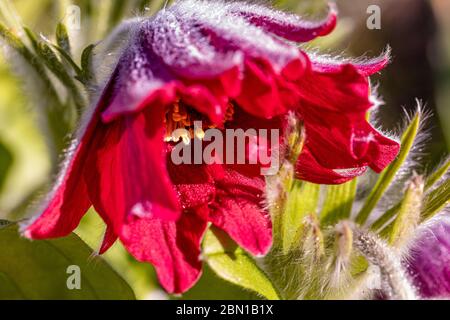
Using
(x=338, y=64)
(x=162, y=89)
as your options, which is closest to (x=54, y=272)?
(x=162, y=89)

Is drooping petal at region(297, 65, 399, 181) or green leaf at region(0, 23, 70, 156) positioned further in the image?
green leaf at region(0, 23, 70, 156)

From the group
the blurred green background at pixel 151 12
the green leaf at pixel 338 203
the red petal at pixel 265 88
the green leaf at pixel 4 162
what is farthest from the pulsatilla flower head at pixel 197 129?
the green leaf at pixel 4 162

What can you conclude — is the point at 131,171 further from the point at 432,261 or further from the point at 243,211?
the point at 432,261

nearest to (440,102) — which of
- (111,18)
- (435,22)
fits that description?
(435,22)

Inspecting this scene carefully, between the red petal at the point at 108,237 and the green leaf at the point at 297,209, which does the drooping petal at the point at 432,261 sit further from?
the red petal at the point at 108,237

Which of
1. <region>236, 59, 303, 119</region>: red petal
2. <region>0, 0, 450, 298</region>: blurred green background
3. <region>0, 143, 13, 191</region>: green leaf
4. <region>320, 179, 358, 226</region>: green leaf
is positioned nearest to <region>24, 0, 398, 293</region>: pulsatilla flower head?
<region>236, 59, 303, 119</region>: red petal

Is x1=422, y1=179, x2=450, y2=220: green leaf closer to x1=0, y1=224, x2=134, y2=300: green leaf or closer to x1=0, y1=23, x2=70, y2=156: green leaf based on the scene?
x1=0, y1=224, x2=134, y2=300: green leaf

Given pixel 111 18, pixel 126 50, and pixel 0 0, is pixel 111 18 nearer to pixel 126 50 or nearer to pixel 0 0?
pixel 0 0
